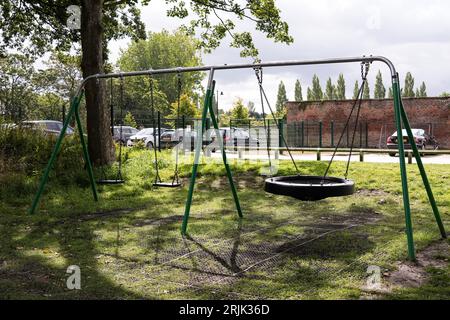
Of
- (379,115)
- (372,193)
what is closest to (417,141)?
(379,115)

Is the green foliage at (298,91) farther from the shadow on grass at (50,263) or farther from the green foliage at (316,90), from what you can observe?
the shadow on grass at (50,263)

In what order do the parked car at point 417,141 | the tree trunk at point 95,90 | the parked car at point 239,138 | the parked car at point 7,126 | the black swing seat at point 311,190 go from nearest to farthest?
the black swing seat at point 311,190
the tree trunk at point 95,90
the parked car at point 7,126
the parked car at point 417,141
the parked car at point 239,138

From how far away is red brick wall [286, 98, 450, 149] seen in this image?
29.6 meters

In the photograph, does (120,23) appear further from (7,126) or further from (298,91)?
(298,91)

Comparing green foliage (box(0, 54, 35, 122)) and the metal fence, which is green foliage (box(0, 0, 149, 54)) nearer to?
the metal fence

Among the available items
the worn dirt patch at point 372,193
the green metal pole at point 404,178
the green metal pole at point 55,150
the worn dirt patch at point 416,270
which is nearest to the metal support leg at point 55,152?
the green metal pole at point 55,150

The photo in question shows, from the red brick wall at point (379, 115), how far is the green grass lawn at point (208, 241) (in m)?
19.8

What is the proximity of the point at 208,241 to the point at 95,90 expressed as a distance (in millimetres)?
7316

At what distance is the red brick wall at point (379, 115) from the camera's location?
2961 cm

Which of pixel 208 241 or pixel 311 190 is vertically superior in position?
pixel 311 190

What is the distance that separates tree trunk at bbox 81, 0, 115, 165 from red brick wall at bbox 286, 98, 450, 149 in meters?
21.3

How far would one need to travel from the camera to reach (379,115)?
→ 31.2 metres

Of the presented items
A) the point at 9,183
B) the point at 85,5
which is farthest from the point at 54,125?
the point at 9,183
